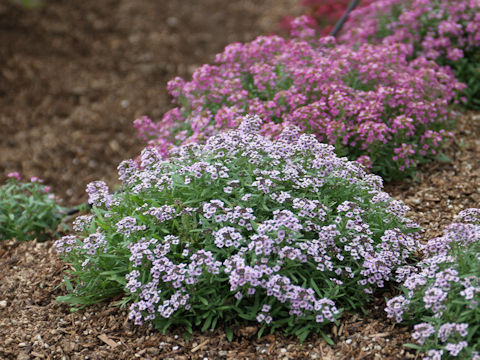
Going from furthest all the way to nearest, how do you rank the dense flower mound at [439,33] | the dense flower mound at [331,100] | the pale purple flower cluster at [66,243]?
the dense flower mound at [439,33]
the dense flower mound at [331,100]
the pale purple flower cluster at [66,243]

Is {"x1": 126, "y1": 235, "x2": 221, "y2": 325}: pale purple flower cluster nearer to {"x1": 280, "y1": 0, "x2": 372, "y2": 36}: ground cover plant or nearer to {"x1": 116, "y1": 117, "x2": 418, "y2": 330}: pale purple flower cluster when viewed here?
{"x1": 116, "y1": 117, "x2": 418, "y2": 330}: pale purple flower cluster

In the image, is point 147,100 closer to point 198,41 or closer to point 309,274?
point 198,41

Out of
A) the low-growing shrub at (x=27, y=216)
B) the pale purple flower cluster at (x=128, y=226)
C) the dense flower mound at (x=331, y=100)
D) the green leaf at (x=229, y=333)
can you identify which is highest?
the dense flower mound at (x=331, y=100)

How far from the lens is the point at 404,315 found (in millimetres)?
3012

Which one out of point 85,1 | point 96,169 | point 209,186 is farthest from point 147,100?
point 209,186

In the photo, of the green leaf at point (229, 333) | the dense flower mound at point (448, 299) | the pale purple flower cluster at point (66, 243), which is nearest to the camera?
the dense flower mound at point (448, 299)

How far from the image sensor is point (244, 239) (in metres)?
3.02

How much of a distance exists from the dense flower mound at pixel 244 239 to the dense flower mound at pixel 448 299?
23cm

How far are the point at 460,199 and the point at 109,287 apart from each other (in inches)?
109

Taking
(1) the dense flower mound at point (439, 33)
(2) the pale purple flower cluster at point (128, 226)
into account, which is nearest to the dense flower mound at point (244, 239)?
(2) the pale purple flower cluster at point (128, 226)

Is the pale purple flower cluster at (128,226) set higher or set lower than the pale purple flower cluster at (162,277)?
higher

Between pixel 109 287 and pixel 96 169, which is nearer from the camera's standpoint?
pixel 109 287

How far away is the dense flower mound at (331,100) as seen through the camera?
4316 mm

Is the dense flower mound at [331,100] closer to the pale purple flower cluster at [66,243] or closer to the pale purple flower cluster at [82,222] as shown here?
the pale purple flower cluster at [82,222]
